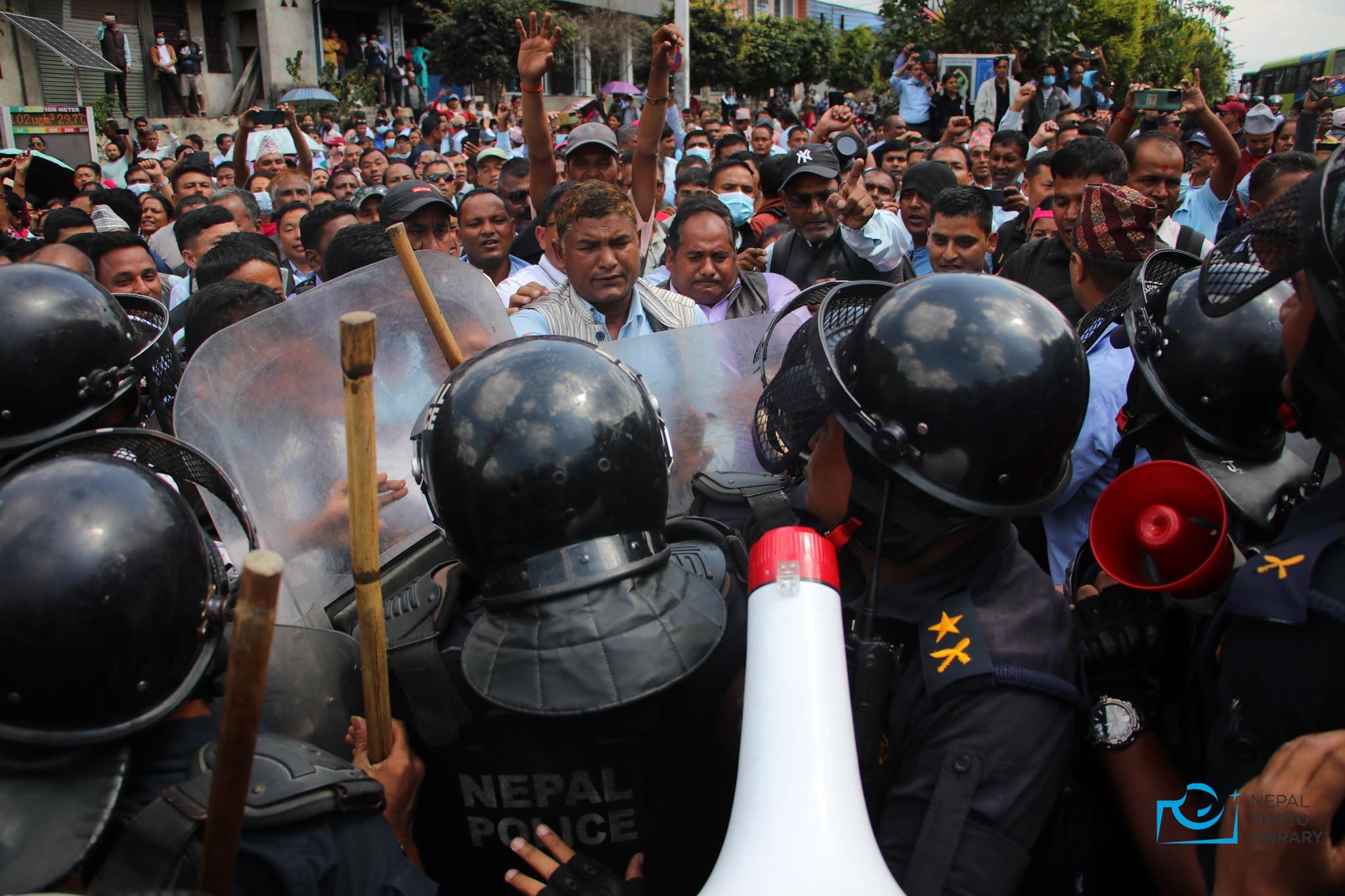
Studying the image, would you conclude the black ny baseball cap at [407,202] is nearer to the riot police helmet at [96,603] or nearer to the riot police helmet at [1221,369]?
the riot police helmet at [96,603]

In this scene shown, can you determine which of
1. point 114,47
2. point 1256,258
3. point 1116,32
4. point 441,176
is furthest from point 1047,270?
point 1116,32

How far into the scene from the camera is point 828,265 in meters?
5.52

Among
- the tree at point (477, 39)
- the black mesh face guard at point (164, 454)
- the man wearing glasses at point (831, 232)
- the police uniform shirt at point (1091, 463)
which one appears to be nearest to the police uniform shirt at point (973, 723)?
the police uniform shirt at point (1091, 463)

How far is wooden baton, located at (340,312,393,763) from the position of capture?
58.6 inches

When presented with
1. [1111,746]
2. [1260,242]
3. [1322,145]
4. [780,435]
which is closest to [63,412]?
[780,435]

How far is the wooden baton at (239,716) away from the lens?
1.15 m

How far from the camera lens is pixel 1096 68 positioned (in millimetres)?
16000

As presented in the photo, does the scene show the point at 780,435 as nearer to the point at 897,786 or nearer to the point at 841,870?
the point at 897,786

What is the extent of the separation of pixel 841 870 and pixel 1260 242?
1.32m

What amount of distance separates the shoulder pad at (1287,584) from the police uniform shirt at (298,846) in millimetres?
1401

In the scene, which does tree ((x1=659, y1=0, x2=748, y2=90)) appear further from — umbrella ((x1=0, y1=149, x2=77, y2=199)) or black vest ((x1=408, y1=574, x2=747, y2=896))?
black vest ((x1=408, y1=574, x2=747, y2=896))

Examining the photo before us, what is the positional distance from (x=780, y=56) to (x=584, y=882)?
39504mm

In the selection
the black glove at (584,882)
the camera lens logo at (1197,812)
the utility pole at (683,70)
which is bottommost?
the black glove at (584,882)

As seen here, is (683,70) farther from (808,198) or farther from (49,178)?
(808,198)
